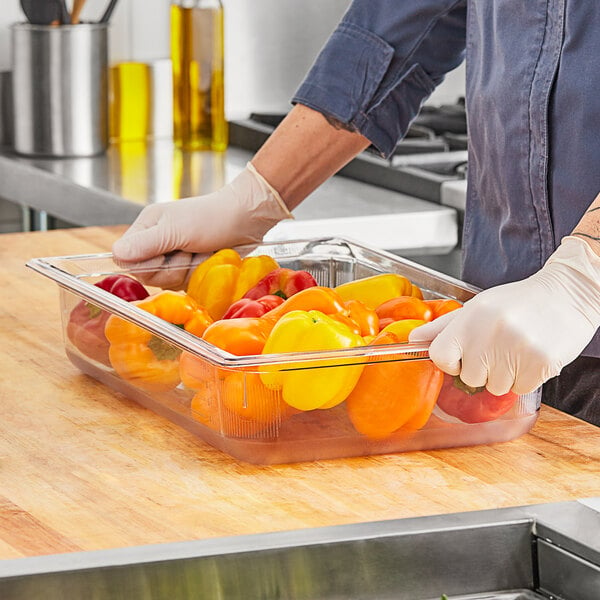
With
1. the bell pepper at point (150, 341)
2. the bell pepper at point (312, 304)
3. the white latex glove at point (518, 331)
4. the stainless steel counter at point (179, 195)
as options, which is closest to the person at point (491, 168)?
the white latex glove at point (518, 331)

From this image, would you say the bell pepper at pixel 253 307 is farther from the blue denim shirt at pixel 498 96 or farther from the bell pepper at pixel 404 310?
the blue denim shirt at pixel 498 96

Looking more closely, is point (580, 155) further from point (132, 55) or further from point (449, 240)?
point (132, 55)

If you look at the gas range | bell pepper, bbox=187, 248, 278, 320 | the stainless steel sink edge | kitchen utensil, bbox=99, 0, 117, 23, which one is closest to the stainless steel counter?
the gas range

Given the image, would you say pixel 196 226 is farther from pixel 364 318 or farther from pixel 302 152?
pixel 364 318

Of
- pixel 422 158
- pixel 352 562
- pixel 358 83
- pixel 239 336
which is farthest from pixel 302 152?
pixel 422 158

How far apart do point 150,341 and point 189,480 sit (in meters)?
0.17

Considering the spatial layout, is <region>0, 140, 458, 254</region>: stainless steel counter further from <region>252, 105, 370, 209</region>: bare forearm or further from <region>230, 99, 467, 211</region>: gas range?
<region>252, 105, 370, 209</region>: bare forearm

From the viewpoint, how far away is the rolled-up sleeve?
64.7 inches

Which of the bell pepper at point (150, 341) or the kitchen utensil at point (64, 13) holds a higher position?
the kitchen utensil at point (64, 13)

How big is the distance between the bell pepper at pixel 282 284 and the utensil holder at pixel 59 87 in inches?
63.0

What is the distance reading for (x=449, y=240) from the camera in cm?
235

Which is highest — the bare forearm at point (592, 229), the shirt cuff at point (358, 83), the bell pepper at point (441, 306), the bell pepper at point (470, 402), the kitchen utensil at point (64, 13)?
the kitchen utensil at point (64, 13)

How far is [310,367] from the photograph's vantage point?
105 cm

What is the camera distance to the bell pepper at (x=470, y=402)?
112cm
